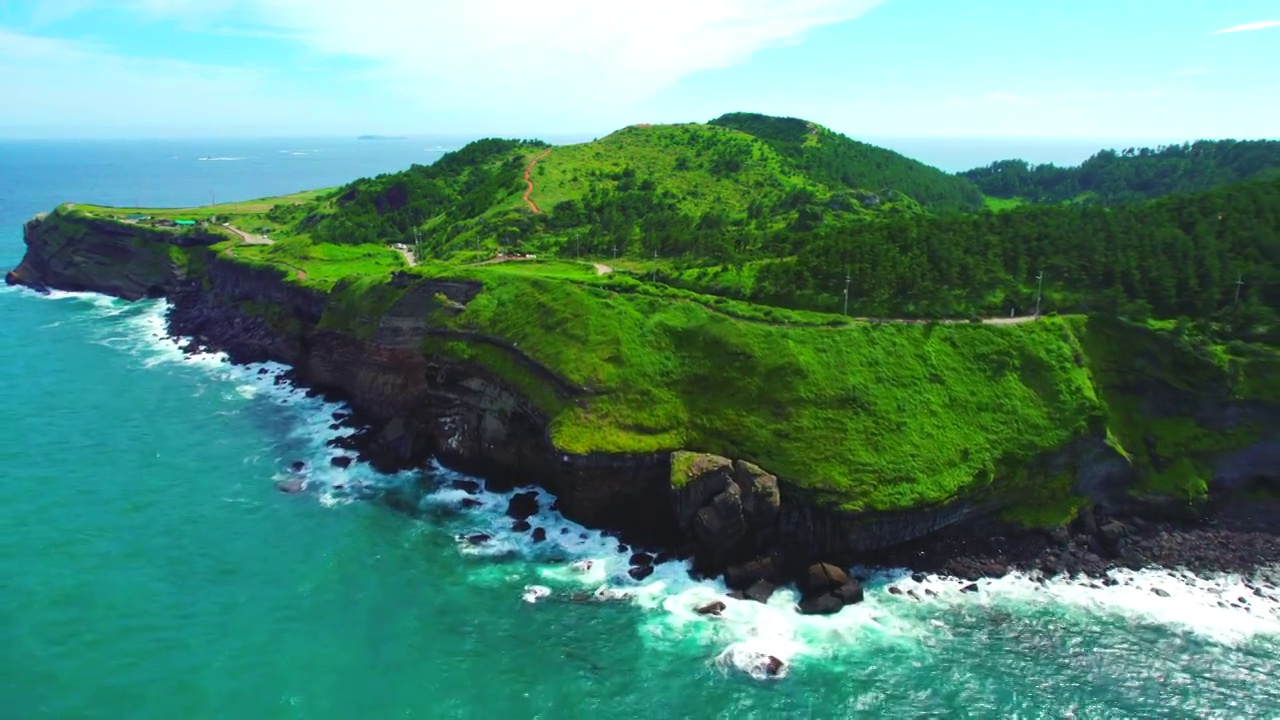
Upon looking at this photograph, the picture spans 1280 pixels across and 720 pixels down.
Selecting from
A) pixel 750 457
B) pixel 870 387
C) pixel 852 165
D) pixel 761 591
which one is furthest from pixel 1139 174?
pixel 761 591

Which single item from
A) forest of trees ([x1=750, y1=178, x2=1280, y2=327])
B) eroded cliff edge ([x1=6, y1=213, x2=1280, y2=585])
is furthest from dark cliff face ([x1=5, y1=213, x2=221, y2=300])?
forest of trees ([x1=750, y1=178, x2=1280, y2=327])

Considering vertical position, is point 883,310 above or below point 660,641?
above

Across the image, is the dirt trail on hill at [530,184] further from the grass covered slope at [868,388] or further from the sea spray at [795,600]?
the sea spray at [795,600]

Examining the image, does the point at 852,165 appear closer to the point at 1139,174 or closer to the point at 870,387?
the point at 1139,174

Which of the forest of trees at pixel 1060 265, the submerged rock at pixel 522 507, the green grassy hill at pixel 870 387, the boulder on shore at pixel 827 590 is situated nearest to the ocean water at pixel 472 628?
the boulder on shore at pixel 827 590

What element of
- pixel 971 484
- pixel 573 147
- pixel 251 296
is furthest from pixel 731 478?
pixel 573 147

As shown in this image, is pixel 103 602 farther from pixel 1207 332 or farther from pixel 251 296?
pixel 1207 332
